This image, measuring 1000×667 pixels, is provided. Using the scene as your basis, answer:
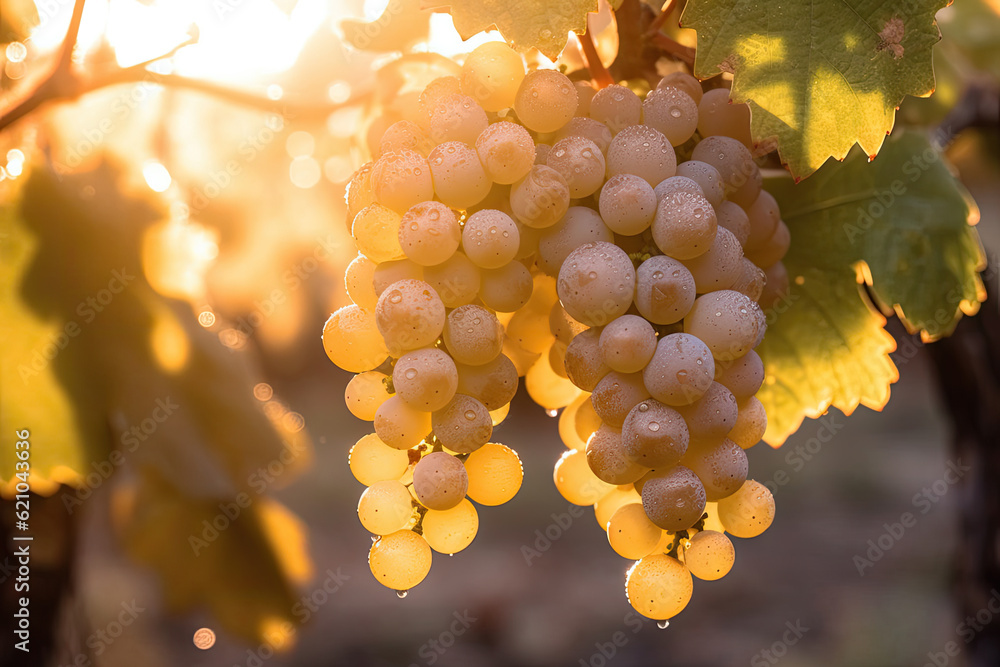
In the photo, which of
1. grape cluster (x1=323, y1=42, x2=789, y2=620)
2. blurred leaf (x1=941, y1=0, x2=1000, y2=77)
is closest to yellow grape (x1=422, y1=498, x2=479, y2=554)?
grape cluster (x1=323, y1=42, x2=789, y2=620)

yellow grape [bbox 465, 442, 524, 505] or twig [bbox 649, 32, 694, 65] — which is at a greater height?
twig [bbox 649, 32, 694, 65]

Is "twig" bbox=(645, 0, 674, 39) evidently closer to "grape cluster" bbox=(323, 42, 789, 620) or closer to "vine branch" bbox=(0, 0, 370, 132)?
"grape cluster" bbox=(323, 42, 789, 620)

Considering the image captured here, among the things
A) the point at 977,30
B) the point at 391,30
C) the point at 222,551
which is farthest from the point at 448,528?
the point at 977,30

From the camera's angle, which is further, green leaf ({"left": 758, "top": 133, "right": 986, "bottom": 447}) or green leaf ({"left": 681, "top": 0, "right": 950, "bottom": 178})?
green leaf ({"left": 758, "top": 133, "right": 986, "bottom": 447})

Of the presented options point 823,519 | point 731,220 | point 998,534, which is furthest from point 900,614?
point 731,220

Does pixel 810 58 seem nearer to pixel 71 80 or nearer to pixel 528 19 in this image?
pixel 528 19

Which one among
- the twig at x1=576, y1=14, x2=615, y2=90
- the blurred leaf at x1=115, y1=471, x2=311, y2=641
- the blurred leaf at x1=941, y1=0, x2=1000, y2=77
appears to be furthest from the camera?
the blurred leaf at x1=941, y1=0, x2=1000, y2=77

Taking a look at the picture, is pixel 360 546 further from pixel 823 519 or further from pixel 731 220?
pixel 731 220
